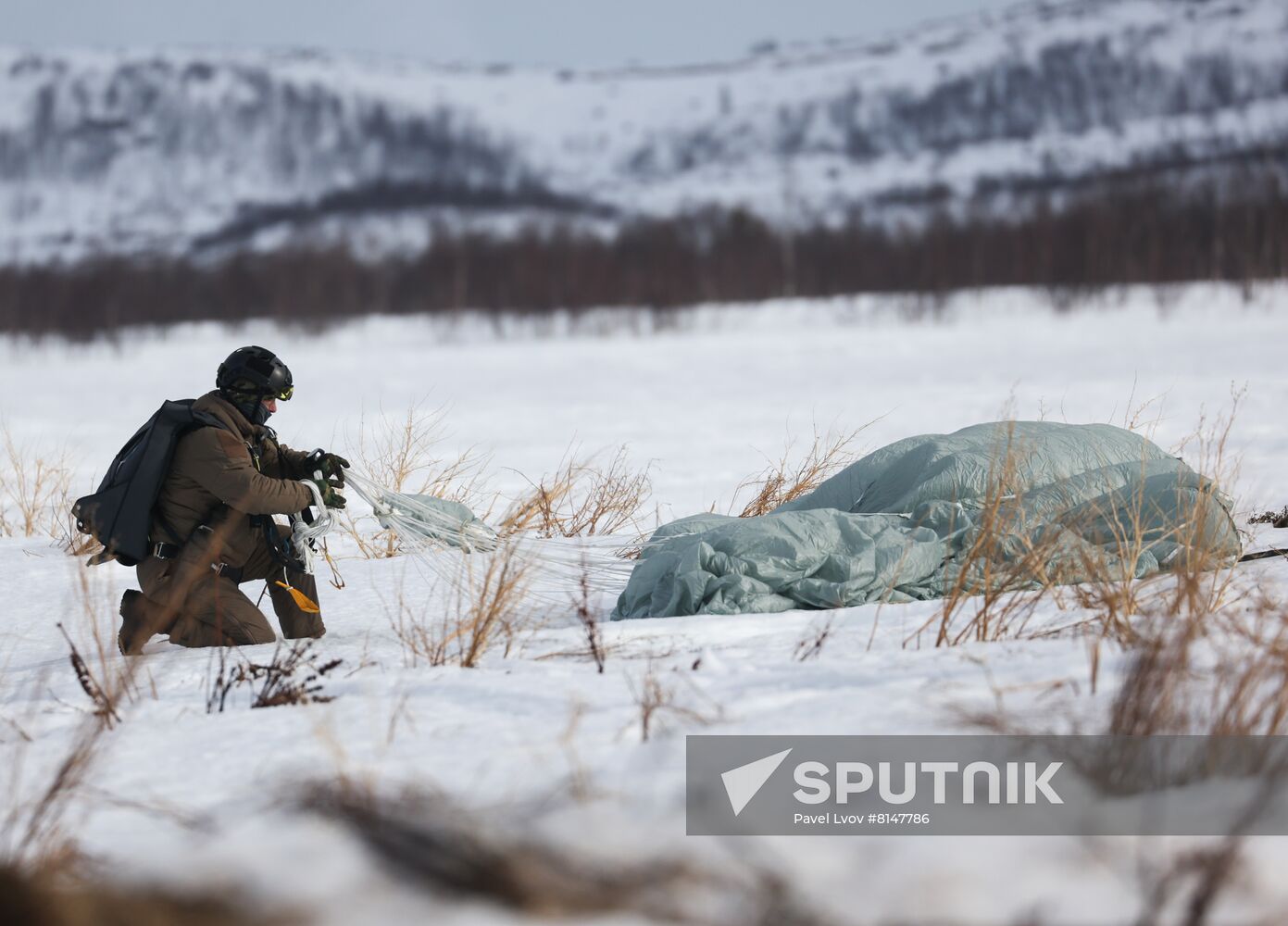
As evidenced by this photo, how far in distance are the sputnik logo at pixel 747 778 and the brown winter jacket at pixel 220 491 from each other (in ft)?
6.50

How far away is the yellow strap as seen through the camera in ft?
12.1

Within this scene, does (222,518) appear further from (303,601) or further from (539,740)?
(539,740)

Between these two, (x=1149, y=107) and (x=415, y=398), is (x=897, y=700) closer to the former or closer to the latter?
(x=415, y=398)

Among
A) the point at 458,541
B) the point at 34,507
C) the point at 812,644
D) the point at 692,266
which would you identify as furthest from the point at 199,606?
the point at 692,266

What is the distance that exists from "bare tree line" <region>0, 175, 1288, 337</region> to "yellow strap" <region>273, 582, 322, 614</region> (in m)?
31.3

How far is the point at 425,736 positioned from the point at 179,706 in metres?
0.76

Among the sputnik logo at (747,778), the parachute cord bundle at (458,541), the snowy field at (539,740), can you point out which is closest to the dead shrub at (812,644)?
the snowy field at (539,740)

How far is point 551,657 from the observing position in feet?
9.73

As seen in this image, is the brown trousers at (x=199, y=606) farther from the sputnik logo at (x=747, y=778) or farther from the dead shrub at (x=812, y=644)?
the sputnik logo at (x=747, y=778)

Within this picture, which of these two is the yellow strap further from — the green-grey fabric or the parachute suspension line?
the green-grey fabric

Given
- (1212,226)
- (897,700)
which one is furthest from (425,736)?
(1212,226)

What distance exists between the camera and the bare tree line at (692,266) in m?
32.9

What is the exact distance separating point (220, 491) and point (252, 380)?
0.36 m

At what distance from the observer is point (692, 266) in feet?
125
